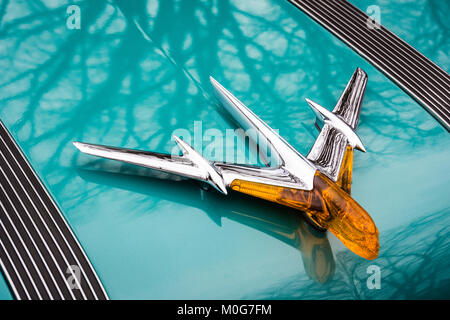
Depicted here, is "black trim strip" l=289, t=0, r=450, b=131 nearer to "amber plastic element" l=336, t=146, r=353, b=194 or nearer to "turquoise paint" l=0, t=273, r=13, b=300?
"amber plastic element" l=336, t=146, r=353, b=194

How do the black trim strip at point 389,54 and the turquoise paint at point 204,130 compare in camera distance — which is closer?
the turquoise paint at point 204,130

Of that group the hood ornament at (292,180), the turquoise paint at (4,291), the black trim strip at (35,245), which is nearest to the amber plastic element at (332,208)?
the hood ornament at (292,180)

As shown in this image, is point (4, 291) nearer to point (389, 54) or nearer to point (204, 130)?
point (204, 130)

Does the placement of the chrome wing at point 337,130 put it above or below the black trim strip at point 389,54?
below

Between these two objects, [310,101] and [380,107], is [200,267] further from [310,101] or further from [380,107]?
[380,107]

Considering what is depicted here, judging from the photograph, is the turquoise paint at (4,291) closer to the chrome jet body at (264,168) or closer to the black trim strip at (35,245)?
the black trim strip at (35,245)

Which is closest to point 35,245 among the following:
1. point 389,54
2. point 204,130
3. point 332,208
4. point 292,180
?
point 204,130
